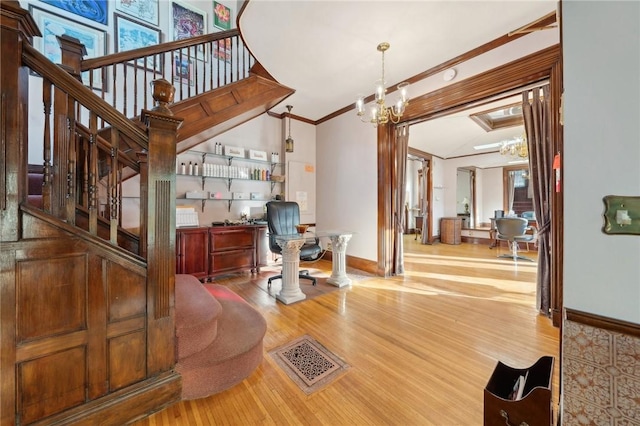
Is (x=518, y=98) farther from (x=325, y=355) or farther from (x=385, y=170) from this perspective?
(x=325, y=355)

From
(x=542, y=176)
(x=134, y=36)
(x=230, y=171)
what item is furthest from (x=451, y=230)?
(x=134, y=36)

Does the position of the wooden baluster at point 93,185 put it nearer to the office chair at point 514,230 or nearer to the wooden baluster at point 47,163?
the wooden baluster at point 47,163

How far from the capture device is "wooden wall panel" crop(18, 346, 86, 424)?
3.58 feet

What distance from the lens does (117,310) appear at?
4.25 feet

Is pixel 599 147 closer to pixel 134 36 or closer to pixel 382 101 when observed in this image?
pixel 382 101

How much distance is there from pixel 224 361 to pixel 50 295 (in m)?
0.97

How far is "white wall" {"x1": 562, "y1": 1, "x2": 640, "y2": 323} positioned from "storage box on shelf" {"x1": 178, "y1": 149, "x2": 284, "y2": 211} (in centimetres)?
413

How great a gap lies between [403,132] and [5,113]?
420 cm

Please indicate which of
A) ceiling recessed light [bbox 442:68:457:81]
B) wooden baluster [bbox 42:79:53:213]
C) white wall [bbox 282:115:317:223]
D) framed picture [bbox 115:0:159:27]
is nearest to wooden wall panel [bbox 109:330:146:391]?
wooden baluster [bbox 42:79:53:213]

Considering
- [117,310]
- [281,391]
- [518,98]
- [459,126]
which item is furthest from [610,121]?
[459,126]

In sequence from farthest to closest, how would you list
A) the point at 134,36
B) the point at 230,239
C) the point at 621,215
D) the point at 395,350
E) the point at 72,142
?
the point at 230,239 → the point at 134,36 → the point at 395,350 → the point at 72,142 → the point at 621,215

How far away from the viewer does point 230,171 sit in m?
4.20

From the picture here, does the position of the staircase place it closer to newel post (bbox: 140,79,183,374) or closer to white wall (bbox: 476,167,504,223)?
newel post (bbox: 140,79,183,374)

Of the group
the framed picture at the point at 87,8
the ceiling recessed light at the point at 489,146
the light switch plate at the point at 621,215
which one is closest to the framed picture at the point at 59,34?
the framed picture at the point at 87,8
